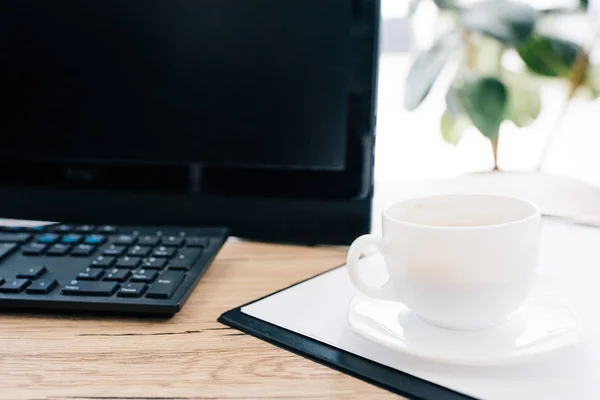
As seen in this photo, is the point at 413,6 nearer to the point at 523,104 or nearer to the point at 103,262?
the point at 523,104

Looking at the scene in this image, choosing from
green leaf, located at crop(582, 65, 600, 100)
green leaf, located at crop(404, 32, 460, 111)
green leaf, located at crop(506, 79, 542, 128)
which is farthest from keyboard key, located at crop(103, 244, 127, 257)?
green leaf, located at crop(582, 65, 600, 100)

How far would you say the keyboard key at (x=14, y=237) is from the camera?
55 centimetres

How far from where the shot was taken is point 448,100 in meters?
0.74

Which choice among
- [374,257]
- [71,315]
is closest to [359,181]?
[374,257]

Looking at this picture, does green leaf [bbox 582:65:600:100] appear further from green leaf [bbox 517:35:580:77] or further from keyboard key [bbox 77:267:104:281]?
keyboard key [bbox 77:267:104:281]

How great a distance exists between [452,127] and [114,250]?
0.48 metres

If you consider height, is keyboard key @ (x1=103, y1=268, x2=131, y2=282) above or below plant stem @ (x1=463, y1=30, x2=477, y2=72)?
below

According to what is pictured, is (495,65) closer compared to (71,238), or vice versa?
(71,238)

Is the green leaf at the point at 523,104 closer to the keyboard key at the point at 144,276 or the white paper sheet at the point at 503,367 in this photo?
the white paper sheet at the point at 503,367

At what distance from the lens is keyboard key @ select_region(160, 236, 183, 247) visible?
53 centimetres

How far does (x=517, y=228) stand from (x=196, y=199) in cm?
39

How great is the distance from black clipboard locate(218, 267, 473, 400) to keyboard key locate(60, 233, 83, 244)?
20 centimetres

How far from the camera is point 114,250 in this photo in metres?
0.51

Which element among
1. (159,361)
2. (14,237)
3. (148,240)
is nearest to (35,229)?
(14,237)
